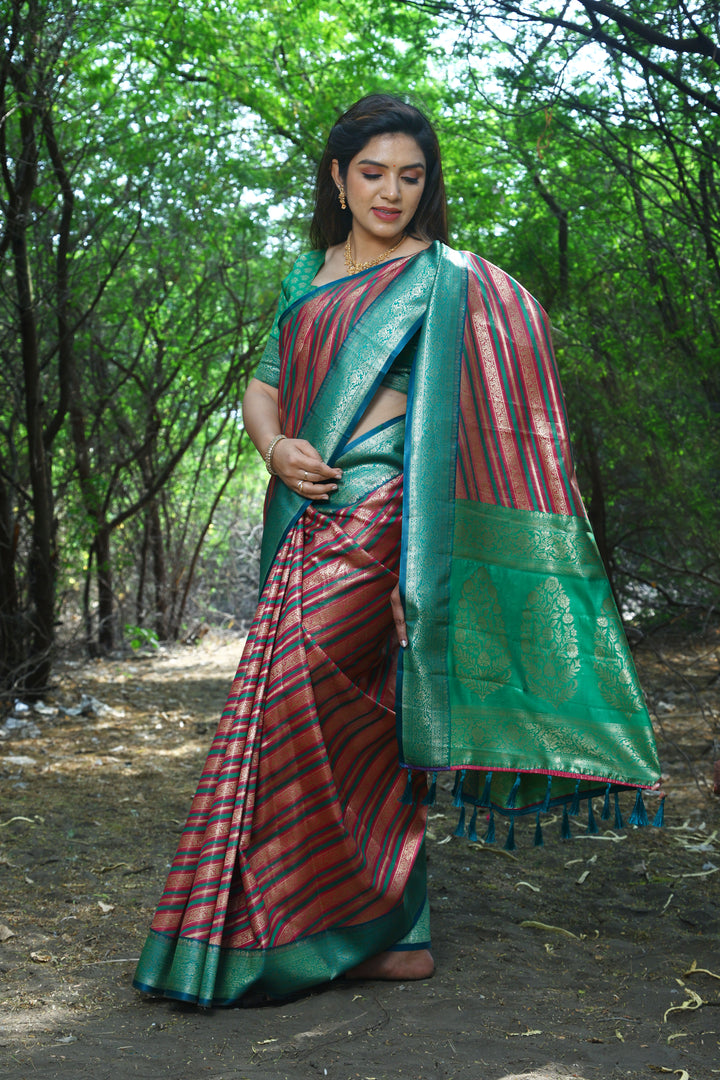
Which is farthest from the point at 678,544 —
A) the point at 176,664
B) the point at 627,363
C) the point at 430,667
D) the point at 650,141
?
the point at 176,664

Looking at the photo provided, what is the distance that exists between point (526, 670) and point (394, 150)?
1.34m

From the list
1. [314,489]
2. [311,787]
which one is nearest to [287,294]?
[314,489]

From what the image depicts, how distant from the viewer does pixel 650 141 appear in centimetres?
429

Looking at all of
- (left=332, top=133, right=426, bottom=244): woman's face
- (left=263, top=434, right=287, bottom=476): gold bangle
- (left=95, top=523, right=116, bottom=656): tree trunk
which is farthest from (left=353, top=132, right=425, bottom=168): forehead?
(left=95, top=523, right=116, bottom=656): tree trunk

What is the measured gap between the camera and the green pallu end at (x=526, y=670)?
224cm

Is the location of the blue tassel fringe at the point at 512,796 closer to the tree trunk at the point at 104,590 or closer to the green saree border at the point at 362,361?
the green saree border at the point at 362,361

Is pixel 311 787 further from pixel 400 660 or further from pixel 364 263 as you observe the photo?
pixel 364 263

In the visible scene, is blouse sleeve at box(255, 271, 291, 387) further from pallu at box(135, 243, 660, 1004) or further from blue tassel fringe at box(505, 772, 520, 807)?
blue tassel fringe at box(505, 772, 520, 807)

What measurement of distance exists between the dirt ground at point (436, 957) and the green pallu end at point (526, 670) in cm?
48

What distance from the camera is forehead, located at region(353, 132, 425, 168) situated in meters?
2.55

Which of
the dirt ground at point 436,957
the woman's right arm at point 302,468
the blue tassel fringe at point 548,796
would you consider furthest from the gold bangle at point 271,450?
the dirt ground at point 436,957

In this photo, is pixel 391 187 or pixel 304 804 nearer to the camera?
pixel 304 804

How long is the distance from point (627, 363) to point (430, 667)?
10.7 feet

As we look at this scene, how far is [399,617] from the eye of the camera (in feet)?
7.55
